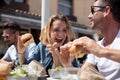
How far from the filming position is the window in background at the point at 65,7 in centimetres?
1660

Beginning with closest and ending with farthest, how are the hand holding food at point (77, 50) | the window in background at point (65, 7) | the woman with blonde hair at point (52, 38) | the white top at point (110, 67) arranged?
the hand holding food at point (77, 50)
the white top at point (110, 67)
the woman with blonde hair at point (52, 38)
the window in background at point (65, 7)

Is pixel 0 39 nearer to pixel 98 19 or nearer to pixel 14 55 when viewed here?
pixel 14 55

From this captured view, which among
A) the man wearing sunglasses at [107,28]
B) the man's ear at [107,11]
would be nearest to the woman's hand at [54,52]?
the man wearing sunglasses at [107,28]

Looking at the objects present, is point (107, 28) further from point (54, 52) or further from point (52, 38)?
point (52, 38)

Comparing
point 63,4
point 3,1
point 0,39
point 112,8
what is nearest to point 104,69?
point 112,8

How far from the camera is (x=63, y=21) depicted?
8.36ft

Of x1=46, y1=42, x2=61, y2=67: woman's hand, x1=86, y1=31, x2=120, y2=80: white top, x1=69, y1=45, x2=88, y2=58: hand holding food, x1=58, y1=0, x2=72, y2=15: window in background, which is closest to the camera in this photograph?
x1=69, y1=45, x2=88, y2=58: hand holding food

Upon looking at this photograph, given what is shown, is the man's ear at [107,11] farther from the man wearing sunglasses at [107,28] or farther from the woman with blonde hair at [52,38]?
the woman with blonde hair at [52,38]

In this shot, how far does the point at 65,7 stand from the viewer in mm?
16969

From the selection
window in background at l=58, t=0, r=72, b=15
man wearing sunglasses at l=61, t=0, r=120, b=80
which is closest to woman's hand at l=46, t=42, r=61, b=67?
man wearing sunglasses at l=61, t=0, r=120, b=80

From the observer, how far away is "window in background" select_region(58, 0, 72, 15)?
16603 mm

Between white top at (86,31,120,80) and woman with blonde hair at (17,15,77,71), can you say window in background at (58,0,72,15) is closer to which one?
woman with blonde hair at (17,15,77,71)

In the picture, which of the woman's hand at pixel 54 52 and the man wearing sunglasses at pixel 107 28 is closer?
the man wearing sunglasses at pixel 107 28

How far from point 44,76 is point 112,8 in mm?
587
